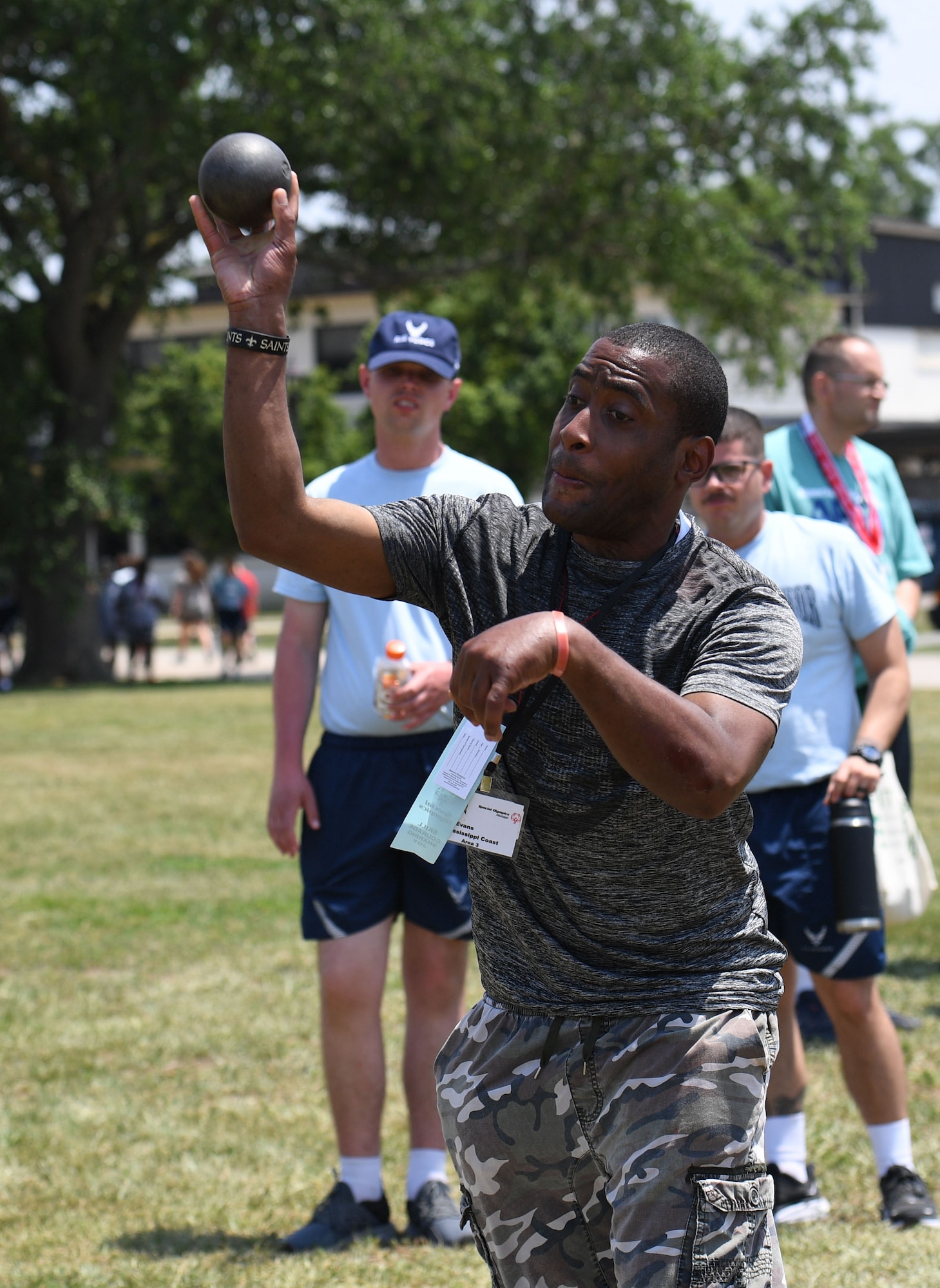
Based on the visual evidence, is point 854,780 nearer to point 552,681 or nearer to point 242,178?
point 552,681

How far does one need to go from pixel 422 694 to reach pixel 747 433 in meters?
1.25

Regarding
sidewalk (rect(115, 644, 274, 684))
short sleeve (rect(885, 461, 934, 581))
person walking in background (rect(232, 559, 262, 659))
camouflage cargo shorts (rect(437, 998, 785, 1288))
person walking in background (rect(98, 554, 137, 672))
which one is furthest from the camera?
person walking in background (rect(98, 554, 137, 672))

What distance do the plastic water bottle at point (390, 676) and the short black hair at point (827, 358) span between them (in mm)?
2069

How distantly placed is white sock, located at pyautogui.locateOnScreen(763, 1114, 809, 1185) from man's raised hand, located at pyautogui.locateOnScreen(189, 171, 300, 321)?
119 inches

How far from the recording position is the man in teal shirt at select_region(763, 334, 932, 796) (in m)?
5.11

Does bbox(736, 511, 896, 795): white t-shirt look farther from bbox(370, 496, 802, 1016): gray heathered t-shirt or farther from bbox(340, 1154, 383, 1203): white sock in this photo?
bbox(370, 496, 802, 1016): gray heathered t-shirt

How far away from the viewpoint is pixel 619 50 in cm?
2177

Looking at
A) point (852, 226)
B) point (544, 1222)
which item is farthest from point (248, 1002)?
point (852, 226)

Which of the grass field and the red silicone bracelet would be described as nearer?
the red silicone bracelet

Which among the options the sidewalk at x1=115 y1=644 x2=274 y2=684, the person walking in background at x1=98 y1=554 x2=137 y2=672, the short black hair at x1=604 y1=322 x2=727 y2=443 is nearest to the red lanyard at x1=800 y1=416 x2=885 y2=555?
the short black hair at x1=604 y1=322 x2=727 y2=443

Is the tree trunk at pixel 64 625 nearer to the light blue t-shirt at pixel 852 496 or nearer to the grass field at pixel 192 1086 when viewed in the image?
the grass field at pixel 192 1086

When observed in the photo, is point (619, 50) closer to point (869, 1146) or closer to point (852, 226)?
point (852, 226)

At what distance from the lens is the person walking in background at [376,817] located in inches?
161

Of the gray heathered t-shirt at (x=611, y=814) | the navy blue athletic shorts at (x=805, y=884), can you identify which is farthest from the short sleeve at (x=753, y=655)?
the navy blue athletic shorts at (x=805, y=884)
